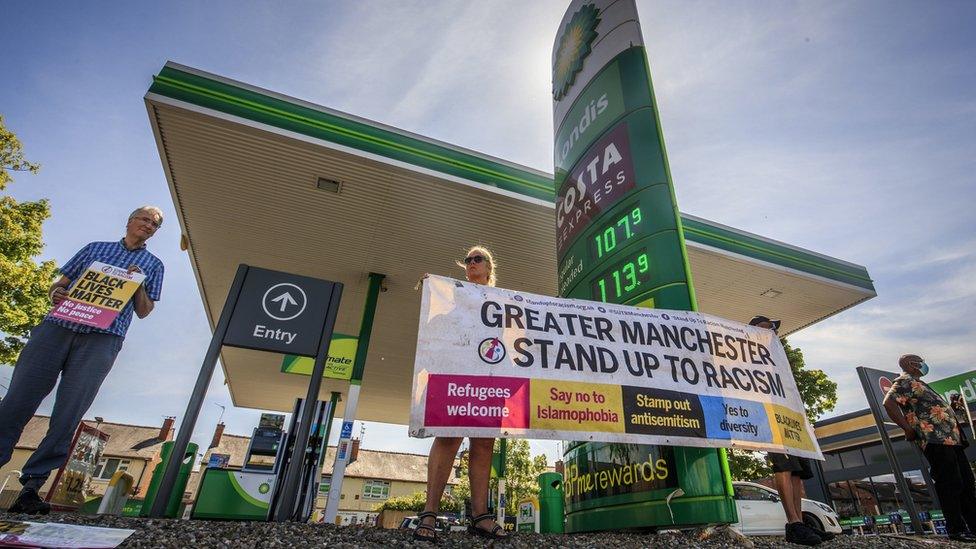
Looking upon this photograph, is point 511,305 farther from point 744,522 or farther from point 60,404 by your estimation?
point 744,522

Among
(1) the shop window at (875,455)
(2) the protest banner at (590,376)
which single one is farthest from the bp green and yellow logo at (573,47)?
(1) the shop window at (875,455)

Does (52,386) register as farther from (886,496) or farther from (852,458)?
(852,458)

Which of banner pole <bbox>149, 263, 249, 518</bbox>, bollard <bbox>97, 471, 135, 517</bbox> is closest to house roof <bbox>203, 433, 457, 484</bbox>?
bollard <bbox>97, 471, 135, 517</bbox>

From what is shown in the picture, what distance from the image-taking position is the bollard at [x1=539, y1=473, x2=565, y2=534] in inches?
273

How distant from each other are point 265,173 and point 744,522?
39.1ft

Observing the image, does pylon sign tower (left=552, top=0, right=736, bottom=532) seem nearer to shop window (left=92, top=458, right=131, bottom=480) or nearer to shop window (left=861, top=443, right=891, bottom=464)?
shop window (left=861, top=443, right=891, bottom=464)

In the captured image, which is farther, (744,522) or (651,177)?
(744,522)

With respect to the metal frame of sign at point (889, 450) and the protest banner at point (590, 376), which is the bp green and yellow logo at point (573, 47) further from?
the metal frame of sign at point (889, 450)

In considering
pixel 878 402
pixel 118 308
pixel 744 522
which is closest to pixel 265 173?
pixel 118 308

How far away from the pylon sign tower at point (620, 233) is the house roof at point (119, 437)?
39943mm

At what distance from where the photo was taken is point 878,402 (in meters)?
7.80

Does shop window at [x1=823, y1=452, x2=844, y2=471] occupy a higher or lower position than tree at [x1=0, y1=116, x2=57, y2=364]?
lower

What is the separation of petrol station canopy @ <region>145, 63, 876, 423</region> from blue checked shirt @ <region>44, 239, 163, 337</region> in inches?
144

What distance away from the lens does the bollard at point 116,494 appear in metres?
7.56
